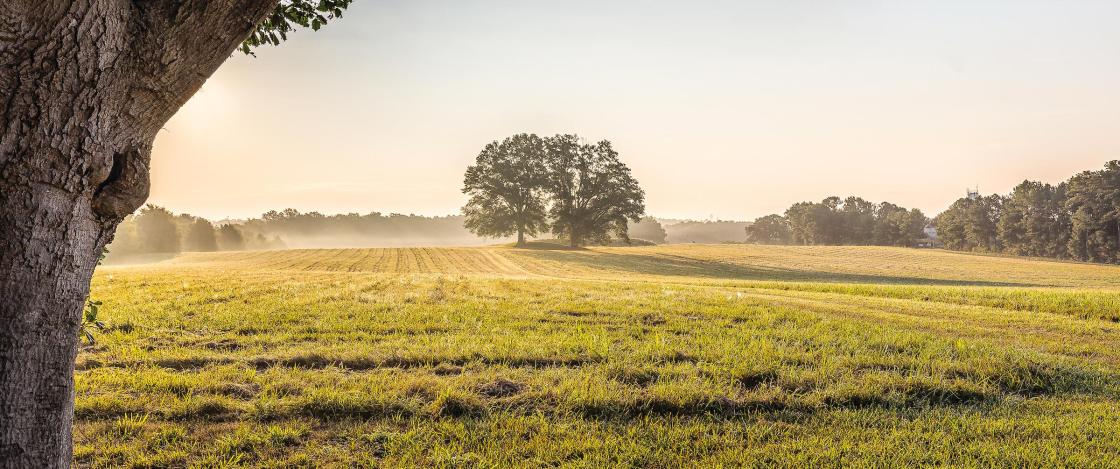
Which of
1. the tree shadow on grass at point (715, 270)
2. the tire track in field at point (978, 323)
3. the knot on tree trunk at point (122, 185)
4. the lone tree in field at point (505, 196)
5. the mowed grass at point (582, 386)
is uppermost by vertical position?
the lone tree in field at point (505, 196)

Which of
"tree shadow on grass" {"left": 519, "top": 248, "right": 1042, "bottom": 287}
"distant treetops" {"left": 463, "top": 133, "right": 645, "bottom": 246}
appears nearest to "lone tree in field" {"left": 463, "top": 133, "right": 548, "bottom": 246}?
"distant treetops" {"left": 463, "top": 133, "right": 645, "bottom": 246}

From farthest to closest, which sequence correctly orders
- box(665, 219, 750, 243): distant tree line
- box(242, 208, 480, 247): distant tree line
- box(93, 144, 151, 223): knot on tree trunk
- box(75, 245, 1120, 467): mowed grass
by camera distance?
1. box(665, 219, 750, 243): distant tree line
2. box(242, 208, 480, 247): distant tree line
3. box(75, 245, 1120, 467): mowed grass
4. box(93, 144, 151, 223): knot on tree trunk

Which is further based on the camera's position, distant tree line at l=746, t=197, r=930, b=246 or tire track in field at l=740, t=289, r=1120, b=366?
distant tree line at l=746, t=197, r=930, b=246

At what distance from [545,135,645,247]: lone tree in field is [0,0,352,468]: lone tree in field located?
→ 5636 cm

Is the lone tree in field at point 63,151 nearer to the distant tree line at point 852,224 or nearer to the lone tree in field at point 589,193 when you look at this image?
the lone tree in field at point 589,193

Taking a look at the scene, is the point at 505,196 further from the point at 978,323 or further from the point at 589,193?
the point at 978,323

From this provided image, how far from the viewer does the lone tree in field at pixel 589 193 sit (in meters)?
59.2

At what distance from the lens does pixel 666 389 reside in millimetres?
5305

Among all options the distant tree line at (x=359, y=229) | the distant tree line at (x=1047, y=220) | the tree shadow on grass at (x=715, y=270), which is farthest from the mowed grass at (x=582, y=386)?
the distant tree line at (x=359, y=229)

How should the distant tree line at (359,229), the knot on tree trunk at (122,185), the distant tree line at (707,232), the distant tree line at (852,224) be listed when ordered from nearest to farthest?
the knot on tree trunk at (122,185) < the distant tree line at (852,224) < the distant tree line at (359,229) < the distant tree line at (707,232)

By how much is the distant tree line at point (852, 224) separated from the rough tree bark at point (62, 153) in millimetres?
111662

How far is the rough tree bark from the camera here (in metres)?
2.44

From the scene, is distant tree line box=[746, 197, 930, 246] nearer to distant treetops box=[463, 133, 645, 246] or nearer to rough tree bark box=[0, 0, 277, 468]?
distant treetops box=[463, 133, 645, 246]

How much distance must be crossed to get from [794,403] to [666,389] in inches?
49.2
